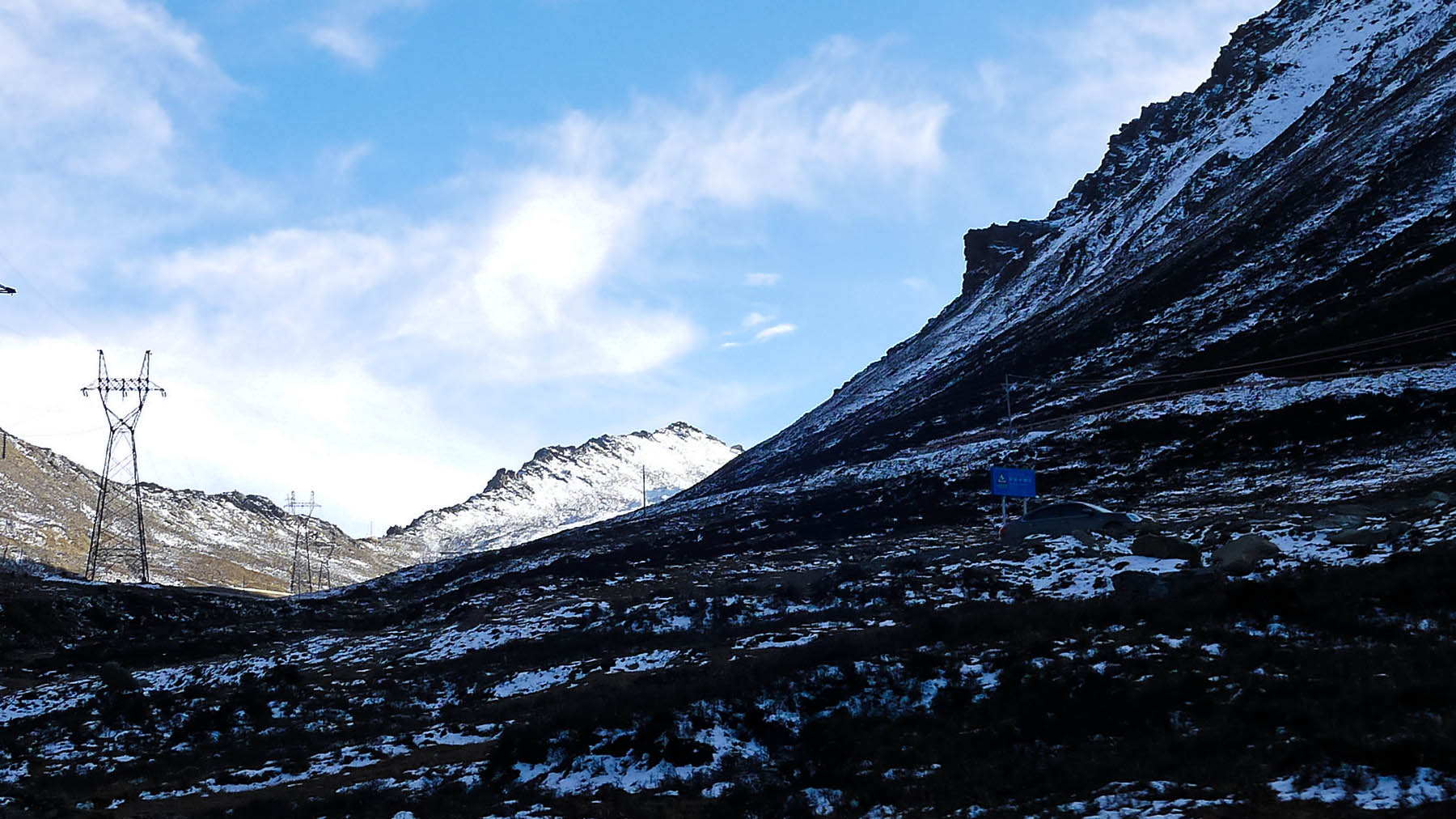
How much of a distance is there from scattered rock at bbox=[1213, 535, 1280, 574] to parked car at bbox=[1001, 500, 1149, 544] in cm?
956

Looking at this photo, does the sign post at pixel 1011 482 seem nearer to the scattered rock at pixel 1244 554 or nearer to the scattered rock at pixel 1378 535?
the scattered rock at pixel 1244 554

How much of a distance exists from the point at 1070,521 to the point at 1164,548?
1226 centimetres

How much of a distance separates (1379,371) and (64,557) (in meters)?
204

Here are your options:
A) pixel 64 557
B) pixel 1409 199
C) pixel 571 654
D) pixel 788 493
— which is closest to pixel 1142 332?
pixel 1409 199

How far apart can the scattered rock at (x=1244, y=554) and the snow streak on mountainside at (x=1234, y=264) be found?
42.6m

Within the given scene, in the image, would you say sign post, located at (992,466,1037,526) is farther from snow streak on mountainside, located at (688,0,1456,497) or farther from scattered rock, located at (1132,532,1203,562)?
snow streak on mountainside, located at (688,0,1456,497)

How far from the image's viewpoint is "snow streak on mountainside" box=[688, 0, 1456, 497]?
75.4 metres

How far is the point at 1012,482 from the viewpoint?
47.1 metres

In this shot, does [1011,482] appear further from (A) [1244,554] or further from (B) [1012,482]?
(A) [1244,554]

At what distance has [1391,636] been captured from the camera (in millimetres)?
17922

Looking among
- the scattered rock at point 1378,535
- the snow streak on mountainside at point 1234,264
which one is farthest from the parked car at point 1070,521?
the snow streak on mountainside at point 1234,264

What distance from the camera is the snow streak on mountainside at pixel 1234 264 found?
75438 mm

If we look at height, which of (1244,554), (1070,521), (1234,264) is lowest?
(1244,554)

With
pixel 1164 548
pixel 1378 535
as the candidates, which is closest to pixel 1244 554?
pixel 1164 548
